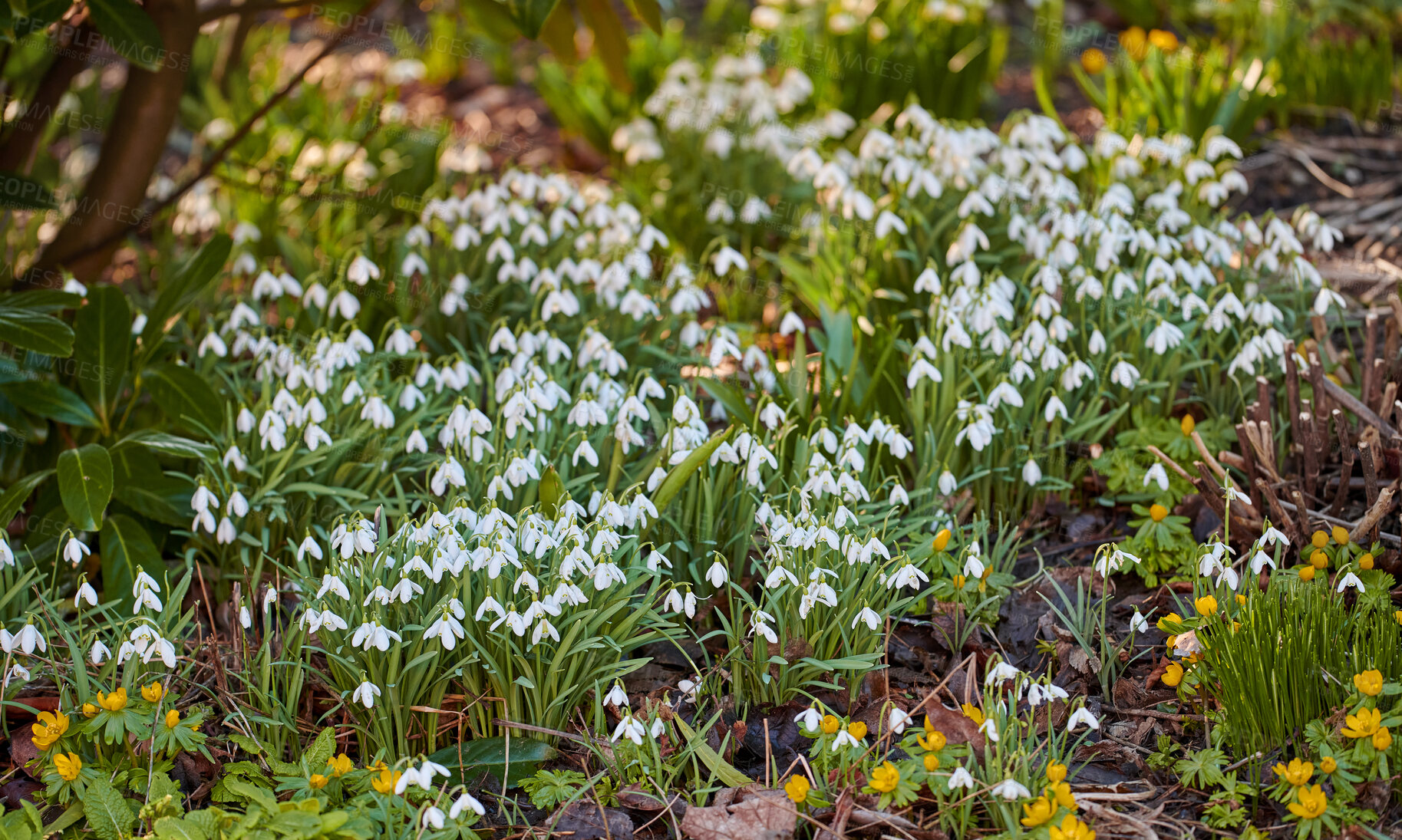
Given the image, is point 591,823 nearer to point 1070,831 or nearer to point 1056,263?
point 1070,831

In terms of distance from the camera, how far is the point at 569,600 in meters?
2.04

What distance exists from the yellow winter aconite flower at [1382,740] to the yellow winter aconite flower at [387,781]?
5.24 ft

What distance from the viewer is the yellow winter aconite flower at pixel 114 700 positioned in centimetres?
201

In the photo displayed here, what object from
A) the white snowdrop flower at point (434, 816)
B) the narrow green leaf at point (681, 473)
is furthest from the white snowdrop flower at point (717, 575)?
the white snowdrop flower at point (434, 816)

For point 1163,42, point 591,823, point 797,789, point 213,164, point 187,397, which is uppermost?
point 1163,42

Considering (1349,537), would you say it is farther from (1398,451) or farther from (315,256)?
(315,256)

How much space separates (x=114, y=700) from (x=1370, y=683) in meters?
2.16

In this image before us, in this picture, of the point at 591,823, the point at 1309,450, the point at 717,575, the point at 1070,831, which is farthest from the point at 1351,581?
the point at 591,823

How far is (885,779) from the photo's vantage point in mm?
1886

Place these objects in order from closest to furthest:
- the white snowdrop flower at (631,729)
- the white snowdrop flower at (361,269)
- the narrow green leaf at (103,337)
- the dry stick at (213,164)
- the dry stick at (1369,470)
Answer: the white snowdrop flower at (631,729)
the dry stick at (1369,470)
the narrow green leaf at (103,337)
the white snowdrop flower at (361,269)
the dry stick at (213,164)

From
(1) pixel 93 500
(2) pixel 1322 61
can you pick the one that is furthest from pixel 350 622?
(2) pixel 1322 61

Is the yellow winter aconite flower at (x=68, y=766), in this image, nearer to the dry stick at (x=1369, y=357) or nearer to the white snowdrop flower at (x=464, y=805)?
the white snowdrop flower at (x=464, y=805)

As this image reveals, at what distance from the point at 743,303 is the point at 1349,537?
1942mm

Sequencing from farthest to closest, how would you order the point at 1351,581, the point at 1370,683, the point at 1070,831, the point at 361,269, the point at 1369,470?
the point at 361,269
the point at 1369,470
the point at 1351,581
the point at 1370,683
the point at 1070,831
